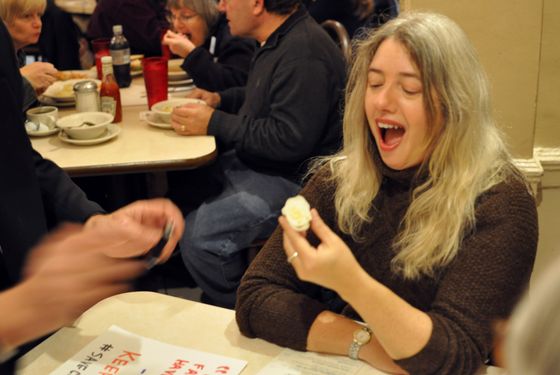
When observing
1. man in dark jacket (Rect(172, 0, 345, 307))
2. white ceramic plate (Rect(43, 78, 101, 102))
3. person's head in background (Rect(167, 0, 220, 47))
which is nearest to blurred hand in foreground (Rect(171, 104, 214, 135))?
man in dark jacket (Rect(172, 0, 345, 307))

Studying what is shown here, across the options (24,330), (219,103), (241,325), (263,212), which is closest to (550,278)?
(24,330)

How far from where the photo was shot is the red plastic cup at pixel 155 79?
3.21m

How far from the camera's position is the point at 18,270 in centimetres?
154

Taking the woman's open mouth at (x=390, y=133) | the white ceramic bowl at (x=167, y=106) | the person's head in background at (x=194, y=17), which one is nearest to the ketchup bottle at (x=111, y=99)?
the white ceramic bowl at (x=167, y=106)

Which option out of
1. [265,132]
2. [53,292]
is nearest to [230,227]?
[265,132]

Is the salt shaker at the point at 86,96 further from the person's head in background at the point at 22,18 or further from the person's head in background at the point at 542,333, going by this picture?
the person's head in background at the point at 542,333

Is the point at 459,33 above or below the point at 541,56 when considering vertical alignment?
above

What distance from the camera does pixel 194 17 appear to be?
392 centimetres

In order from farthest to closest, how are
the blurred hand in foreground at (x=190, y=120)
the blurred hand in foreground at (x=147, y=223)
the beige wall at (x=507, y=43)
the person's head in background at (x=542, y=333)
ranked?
the blurred hand in foreground at (x=190, y=120), the beige wall at (x=507, y=43), the blurred hand in foreground at (x=147, y=223), the person's head in background at (x=542, y=333)

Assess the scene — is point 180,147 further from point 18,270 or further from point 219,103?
point 18,270

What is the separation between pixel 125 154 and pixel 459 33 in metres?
1.47

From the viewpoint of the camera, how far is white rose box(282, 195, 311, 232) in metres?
1.40

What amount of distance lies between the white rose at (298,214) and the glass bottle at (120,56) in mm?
2278

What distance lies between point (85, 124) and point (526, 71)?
1.77 metres
